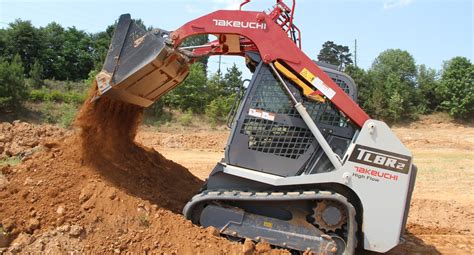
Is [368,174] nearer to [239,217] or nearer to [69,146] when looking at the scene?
[239,217]

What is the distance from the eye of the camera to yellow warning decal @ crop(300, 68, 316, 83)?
500 centimetres

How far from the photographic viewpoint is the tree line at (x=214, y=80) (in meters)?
29.7

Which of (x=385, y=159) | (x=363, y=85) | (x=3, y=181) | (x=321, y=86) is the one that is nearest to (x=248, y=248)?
(x=385, y=159)

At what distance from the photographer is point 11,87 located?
73.8ft

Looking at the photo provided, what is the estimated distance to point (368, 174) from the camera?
4.75 metres

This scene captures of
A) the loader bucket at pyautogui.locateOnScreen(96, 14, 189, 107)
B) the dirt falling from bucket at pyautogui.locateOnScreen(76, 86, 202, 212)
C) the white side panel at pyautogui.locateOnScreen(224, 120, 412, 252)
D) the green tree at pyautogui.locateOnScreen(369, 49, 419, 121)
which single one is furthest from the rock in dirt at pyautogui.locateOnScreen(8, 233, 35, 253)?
the green tree at pyautogui.locateOnScreen(369, 49, 419, 121)

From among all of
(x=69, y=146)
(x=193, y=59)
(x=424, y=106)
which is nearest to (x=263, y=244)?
(x=193, y=59)

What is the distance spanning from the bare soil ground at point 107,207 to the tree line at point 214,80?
19.9 m

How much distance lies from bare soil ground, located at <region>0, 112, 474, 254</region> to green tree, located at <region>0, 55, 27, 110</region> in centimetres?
1601

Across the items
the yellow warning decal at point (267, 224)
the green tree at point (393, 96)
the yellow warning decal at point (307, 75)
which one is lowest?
the yellow warning decal at point (267, 224)

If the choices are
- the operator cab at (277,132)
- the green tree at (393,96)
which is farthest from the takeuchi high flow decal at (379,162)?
the green tree at (393,96)

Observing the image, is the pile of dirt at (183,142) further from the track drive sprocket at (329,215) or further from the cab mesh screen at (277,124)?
the track drive sprocket at (329,215)

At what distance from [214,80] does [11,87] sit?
14.2 m

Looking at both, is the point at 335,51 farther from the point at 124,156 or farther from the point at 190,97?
the point at 124,156
